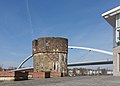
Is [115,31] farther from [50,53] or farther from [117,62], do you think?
[50,53]

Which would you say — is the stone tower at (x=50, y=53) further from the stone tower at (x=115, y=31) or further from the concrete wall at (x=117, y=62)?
the concrete wall at (x=117, y=62)

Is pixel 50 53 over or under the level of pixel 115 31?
under

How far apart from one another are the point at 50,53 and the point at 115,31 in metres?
14.6

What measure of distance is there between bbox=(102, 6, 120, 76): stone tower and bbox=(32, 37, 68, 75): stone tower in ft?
39.2

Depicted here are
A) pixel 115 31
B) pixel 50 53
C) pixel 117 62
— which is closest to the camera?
pixel 117 62

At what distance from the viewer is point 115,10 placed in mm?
25875

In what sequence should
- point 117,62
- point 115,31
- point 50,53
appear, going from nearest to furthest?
1. point 117,62
2. point 115,31
3. point 50,53

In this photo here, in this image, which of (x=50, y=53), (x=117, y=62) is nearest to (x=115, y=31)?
(x=117, y=62)

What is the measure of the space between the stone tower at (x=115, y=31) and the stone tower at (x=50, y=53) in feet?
Result: 39.2

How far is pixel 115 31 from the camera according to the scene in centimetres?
2648

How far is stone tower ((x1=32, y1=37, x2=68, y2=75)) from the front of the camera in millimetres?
38812

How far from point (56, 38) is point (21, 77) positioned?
54.8ft

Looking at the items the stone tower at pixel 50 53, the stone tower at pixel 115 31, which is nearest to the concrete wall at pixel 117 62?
the stone tower at pixel 115 31

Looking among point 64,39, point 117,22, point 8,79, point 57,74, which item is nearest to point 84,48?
point 64,39
